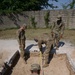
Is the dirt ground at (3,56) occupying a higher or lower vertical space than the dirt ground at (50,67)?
higher

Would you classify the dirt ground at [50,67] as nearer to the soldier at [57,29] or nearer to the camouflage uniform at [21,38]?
the camouflage uniform at [21,38]

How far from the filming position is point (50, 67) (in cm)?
1272

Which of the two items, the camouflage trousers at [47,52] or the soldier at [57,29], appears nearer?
the camouflage trousers at [47,52]

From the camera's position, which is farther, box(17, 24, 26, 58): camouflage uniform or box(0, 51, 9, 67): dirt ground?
box(17, 24, 26, 58): camouflage uniform

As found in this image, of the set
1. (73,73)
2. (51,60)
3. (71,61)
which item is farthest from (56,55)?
(73,73)

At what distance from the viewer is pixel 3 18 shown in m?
22.9

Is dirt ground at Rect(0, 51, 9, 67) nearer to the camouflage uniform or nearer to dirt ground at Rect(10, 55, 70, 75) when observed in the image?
dirt ground at Rect(10, 55, 70, 75)

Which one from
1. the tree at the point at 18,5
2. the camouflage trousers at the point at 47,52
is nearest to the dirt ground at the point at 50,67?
the camouflage trousers at the point at 47,52

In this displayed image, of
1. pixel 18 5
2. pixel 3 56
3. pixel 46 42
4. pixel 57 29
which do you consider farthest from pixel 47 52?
pixel 18 5

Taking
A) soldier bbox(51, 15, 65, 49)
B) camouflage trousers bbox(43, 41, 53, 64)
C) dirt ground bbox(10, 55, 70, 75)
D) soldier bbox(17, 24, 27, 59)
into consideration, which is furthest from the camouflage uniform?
soldier bbox(51, 15, 65, 49)

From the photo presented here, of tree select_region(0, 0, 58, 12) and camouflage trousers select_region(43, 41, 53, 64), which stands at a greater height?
camouflage trousers select_region(43, 41, 53, 64)

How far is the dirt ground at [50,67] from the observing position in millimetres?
12211

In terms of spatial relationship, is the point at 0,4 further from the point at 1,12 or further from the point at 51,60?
the point at 51,60

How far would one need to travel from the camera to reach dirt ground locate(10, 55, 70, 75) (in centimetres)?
1221
